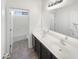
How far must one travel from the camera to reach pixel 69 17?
2453 mm

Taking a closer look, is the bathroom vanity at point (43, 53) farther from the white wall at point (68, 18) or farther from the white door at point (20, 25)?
the white door at point (20, 25)

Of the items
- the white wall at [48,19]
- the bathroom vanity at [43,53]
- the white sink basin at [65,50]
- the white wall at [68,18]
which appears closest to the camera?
the white sink basin at [65,50]

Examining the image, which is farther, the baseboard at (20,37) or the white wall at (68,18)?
the baseboard at (20,37)

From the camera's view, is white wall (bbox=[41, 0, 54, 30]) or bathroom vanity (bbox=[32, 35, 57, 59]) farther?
white wall (bbox=[41, 0, 54, 30])

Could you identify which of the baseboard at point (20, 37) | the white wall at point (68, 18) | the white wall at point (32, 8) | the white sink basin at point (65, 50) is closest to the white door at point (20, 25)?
the baseboard at point (20, 37)

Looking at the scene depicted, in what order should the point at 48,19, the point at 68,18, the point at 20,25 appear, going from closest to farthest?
1. the point at 68,18
2. the point at 48,19
3. the point at 20,25

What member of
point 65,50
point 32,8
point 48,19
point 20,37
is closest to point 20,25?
point 20,37

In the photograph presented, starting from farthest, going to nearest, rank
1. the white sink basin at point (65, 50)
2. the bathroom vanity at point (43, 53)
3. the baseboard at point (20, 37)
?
1. the baseboard at point (20, 37)
2. the bathroom vanity at point (43, 53)
3. the white sink basin at point (65, 50)

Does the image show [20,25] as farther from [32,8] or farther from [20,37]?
[32,8]

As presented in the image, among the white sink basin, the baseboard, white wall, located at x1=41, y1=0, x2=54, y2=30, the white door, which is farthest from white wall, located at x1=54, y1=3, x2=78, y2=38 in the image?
the baseboard

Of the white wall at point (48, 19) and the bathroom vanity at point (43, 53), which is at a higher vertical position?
the white wall at point (48, 19)

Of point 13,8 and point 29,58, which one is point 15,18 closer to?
point 13,8

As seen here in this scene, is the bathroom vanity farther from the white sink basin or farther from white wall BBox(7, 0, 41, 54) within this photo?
white wall BBox(7, 0, 41, 54)

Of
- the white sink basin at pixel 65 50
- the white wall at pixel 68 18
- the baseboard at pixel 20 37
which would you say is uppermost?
the white wall at pixel 68 18
